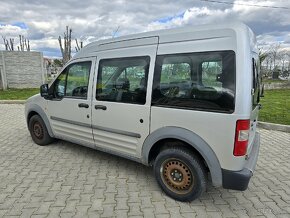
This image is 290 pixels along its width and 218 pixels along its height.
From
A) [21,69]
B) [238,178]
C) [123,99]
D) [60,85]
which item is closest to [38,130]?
[60,85]

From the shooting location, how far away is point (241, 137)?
8.17 feet

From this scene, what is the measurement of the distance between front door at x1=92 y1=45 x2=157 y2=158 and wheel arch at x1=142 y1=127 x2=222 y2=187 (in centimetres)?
13

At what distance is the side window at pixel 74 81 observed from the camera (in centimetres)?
393

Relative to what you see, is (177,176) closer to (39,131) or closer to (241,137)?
(241,137)

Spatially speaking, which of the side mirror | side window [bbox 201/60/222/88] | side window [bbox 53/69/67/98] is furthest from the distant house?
side window [bbox 201/60/222/88]

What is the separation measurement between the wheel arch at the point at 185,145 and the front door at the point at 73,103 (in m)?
1.16

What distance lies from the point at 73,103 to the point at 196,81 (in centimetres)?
222

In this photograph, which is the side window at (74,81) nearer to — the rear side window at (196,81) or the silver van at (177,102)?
the silver van at (177,102)

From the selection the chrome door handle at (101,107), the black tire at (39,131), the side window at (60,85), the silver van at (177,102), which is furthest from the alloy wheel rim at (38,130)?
the chrome door handle at (101,107)

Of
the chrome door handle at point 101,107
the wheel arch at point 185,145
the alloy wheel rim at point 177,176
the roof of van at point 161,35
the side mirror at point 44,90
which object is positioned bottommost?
the alloy wheel rim at point 177,176

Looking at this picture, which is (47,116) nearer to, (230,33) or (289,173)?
(230,33)

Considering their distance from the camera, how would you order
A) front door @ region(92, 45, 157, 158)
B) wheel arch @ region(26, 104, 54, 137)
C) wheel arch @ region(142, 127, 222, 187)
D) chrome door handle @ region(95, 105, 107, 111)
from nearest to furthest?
wheel arch @ region(142, 127, 222, 187) → front door @ region(92, 45, 157, 158) → chrome door handle @ region(95, 105, 107, 111) → wheel arch @ region(26, 104, 54, 137)

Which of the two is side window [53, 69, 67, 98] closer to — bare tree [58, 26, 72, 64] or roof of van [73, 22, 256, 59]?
roof of van [73, 22, 256, 59]

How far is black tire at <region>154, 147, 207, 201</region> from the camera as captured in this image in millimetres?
2857
